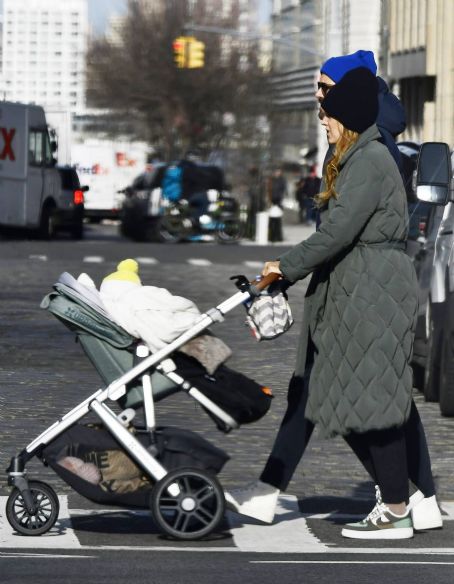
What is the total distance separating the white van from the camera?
132 feet

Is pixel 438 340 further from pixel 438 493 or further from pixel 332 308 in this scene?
pixel 332 308

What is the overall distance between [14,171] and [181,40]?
45.0ft

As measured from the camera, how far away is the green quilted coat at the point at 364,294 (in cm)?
712

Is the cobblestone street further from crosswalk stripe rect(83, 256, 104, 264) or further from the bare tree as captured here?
the bare tree

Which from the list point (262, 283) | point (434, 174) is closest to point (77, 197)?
point (434, 174)

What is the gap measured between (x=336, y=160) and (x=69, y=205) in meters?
36.3

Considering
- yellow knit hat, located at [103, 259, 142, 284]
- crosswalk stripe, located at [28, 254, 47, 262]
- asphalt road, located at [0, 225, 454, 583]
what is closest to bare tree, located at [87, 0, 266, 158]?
crosswalk stripe, located at [28, 254, 47, 262]

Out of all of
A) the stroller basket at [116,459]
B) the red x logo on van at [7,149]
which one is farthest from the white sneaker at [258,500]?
the red x logo on van at [7,149]

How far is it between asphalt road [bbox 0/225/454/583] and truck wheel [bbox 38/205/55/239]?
25243 mm

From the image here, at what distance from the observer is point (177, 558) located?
6.92 metres

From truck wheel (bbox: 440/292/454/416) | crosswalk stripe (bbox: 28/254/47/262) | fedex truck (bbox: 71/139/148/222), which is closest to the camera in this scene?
truck wheel (bbox: 440/292/454/416)

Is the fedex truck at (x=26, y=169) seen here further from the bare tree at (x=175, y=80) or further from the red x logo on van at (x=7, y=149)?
the bare tree at (x=175, y=80)

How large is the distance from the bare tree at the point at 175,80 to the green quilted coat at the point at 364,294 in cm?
7640

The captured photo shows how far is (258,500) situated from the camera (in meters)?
7.55
